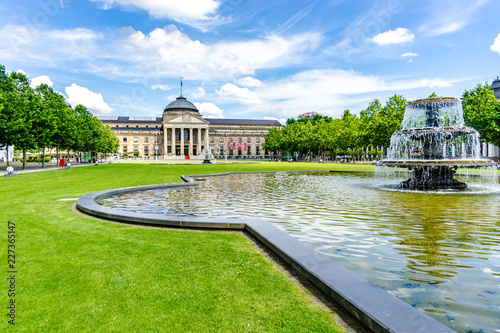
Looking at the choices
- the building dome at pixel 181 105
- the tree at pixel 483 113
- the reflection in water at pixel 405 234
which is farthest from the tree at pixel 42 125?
the building dome at pixel 181 105

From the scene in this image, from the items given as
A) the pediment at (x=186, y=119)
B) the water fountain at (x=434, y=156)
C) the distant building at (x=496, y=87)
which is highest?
the distant building at (x=496, y=87)

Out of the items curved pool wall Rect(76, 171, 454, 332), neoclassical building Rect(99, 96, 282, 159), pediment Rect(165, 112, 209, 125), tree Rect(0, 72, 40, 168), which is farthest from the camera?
neoclassical building Rect(99, 96, 282, 159)

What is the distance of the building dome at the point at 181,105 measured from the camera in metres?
146

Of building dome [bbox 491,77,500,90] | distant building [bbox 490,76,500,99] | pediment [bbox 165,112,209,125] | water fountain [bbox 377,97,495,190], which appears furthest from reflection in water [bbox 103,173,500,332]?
pediment [bbox 165,112,209,125]

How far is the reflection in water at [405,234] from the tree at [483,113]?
36.8 m

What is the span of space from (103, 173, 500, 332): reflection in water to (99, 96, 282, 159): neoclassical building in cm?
11880

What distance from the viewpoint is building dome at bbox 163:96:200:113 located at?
146 meters

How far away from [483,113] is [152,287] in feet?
188

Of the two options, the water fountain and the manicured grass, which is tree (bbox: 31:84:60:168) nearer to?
the manicured grass

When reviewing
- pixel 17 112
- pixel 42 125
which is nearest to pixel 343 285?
pixel 17 112

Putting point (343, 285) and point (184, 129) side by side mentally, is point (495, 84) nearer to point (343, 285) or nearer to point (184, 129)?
point (343, 285)

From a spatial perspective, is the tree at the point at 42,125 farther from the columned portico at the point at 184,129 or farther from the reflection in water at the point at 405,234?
the columned portico at the point at 184,129

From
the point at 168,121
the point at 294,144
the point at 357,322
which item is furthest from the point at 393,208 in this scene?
the point at 168,121

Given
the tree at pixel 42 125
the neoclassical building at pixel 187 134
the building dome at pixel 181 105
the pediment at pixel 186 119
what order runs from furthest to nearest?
the building dome at pixel 181 105 < the neoclassical building at pixel 187 134 < the pediment at pixel 186 119 < the tree at pixel 42 125
